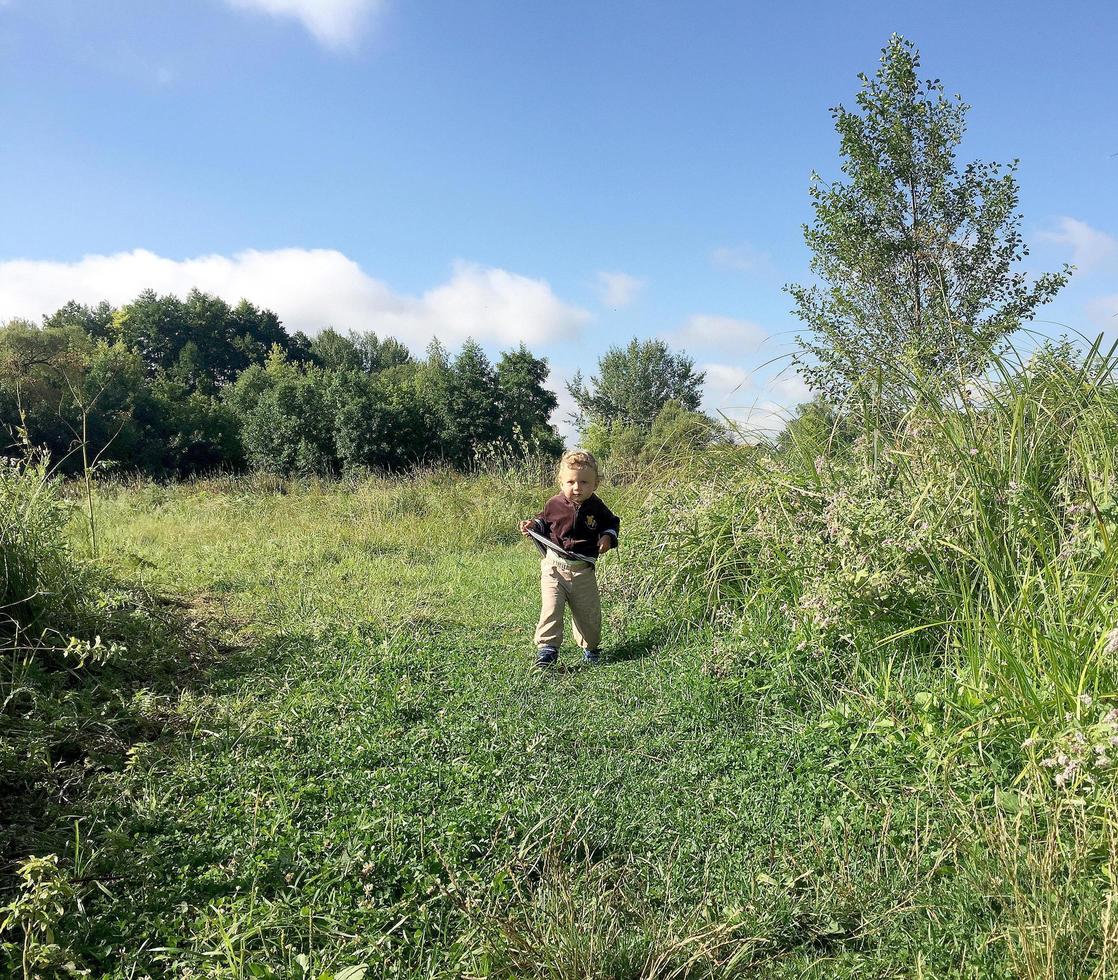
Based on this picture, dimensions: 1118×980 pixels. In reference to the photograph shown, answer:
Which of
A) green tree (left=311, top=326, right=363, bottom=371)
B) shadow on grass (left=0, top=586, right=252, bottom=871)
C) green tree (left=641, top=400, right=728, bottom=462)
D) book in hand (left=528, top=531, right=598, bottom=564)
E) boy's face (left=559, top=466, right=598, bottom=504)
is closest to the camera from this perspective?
shadow on grass (left=0, top=586, right=252, bottom=871)

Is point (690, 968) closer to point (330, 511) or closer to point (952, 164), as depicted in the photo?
point (330, 511)

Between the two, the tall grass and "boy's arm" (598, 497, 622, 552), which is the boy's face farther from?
the tall grass

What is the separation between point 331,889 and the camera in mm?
2268

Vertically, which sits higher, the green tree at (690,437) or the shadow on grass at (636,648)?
the green tree at (690,437)

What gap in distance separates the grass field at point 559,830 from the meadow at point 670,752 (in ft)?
0.05

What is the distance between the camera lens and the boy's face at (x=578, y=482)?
16.4 ft

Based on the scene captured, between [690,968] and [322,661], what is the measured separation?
10.2 ft

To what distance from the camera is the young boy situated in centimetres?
479

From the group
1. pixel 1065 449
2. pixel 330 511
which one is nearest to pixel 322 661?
pixel 1065 449

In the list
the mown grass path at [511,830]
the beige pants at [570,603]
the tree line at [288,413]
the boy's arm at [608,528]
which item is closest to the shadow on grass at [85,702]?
the mown grass path at [511,830]

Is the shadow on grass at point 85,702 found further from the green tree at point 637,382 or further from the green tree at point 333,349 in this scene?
the green tree at point 333,349

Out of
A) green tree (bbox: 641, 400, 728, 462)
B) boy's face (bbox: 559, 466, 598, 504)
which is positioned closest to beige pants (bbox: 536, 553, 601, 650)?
boy's face (bbox: 559, 466, 598, 504)

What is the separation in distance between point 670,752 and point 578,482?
2.16 metres

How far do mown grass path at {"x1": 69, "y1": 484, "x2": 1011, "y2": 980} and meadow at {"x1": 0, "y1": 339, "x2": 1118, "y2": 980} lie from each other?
1 cm
